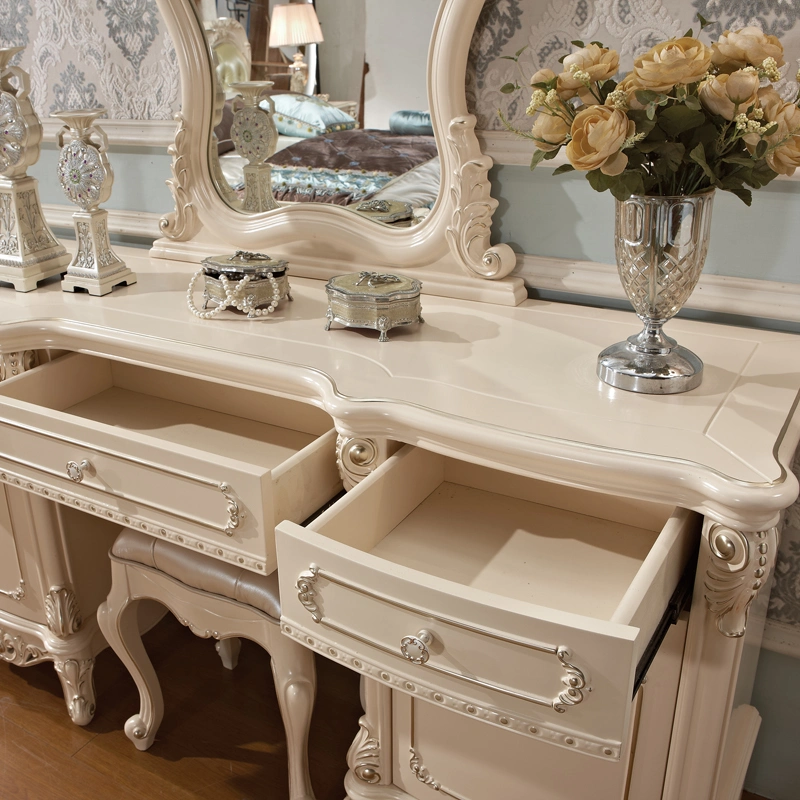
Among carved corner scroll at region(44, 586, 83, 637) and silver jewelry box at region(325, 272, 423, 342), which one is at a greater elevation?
silver jewelry box at region(325, 272, 423, 342)

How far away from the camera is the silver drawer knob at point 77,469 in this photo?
1287mm

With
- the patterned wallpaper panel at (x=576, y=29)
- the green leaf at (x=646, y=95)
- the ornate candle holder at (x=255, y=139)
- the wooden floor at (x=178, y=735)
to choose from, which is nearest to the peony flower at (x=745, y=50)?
the green leaf at (x=646, y=95)

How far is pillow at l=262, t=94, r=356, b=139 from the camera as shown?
155 cm

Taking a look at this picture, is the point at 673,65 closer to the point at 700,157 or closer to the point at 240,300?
the point at 700,157

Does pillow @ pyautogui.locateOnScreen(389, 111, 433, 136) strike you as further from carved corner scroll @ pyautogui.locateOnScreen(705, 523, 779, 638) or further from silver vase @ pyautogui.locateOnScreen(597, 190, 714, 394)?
carved corner scroll @ pyautogui.locateOnScreen(705, 523, 779, 638)

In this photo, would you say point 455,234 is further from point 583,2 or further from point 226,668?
point 226,668

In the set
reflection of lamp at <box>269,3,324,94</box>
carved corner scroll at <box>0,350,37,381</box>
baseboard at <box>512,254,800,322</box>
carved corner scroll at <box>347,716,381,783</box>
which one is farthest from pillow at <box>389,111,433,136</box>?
carved corner scroll at <box>347,716,381,783</box>

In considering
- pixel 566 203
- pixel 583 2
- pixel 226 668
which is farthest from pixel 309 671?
pixel 583 2

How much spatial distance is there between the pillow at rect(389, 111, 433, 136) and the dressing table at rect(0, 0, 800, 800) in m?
0.04

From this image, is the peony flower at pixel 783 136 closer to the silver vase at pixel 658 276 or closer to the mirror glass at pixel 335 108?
the silver vase at pixel 658 276

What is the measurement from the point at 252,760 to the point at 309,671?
1.38 feet

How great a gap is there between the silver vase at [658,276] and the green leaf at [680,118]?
111 millimetres

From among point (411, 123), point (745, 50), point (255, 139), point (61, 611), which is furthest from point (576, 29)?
point (61, 611)

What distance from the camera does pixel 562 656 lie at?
2.74 feet
